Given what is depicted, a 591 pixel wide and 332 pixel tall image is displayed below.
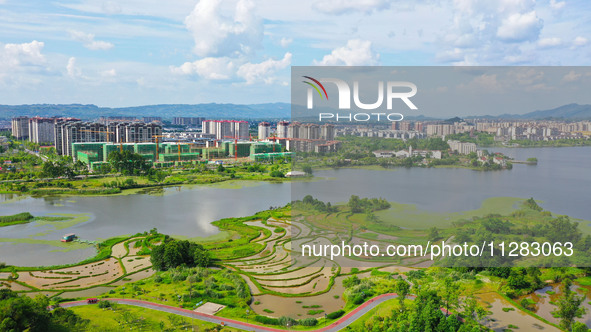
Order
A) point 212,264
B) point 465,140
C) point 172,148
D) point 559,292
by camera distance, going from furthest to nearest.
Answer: point 172,148 < point 465,140 < point 212,264 < point 559,292

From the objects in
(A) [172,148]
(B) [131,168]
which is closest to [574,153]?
(B) [131,168]

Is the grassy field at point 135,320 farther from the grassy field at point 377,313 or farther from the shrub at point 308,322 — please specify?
the grassy field at point 377,313

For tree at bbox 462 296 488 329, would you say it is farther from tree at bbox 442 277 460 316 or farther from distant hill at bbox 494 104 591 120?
distant hill at bbox 494 104 591 120

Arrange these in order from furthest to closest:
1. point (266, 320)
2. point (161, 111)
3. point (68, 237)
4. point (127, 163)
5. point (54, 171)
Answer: point (161, 111)
point (127, 163)
point (54, 171)
point (68, 237)
point (266, 320)

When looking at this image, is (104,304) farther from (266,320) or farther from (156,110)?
(156,110)

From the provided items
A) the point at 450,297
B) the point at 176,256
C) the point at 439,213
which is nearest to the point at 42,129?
the point at 176,256

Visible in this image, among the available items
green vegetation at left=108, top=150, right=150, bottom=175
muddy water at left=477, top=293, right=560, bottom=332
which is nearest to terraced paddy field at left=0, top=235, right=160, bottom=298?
muddy water at left=477, top=293, right=560, bottom=332

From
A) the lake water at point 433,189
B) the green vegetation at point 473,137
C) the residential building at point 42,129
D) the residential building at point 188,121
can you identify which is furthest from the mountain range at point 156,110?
the green vegetation at point 473,137

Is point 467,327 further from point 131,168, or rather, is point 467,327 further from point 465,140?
point 131,168
